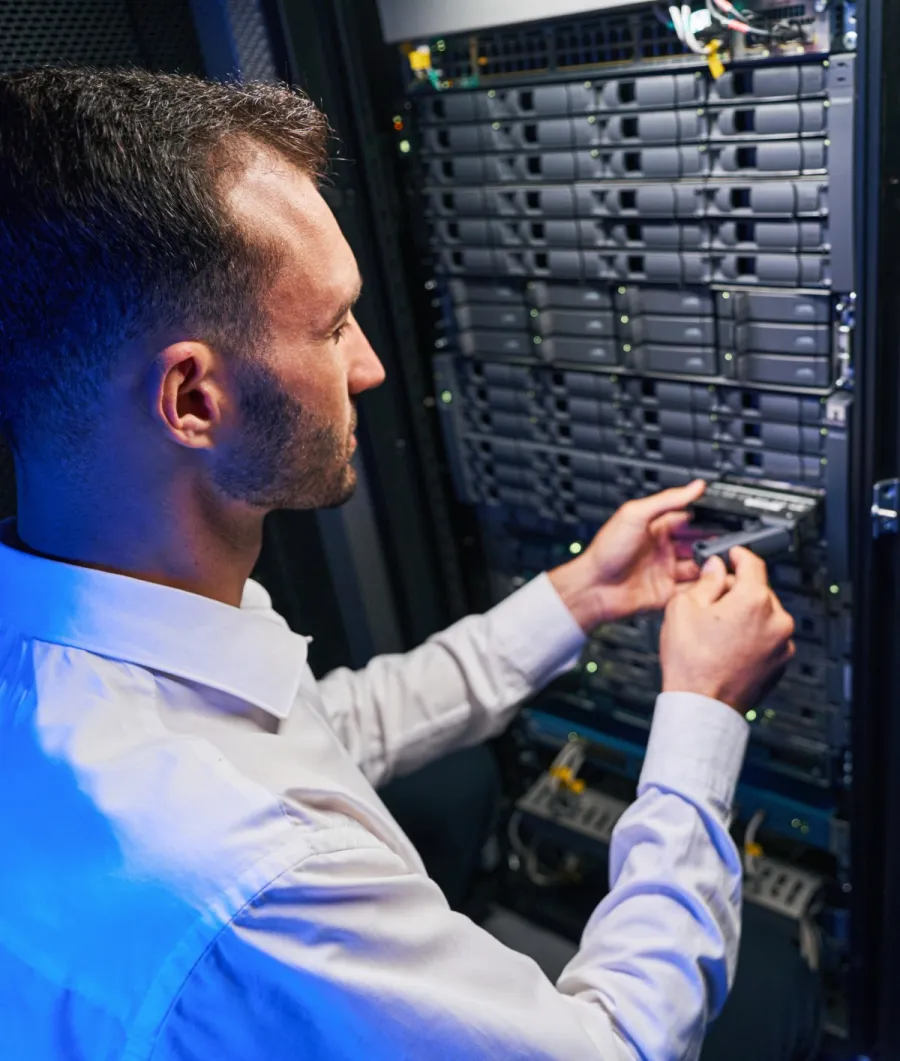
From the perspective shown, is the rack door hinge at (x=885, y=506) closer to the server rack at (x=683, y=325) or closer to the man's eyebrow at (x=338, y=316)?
the server rack at (x=683, y=325)

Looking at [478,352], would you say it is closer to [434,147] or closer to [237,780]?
[434,147]

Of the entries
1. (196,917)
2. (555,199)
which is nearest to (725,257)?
(555,199)

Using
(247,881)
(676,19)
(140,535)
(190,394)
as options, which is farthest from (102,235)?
(676,19)

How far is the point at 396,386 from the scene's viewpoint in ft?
5.90

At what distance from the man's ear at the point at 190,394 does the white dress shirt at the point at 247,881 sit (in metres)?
Result: 0.18

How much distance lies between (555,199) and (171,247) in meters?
0.74

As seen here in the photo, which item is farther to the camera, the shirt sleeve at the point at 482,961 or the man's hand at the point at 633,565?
the man's hand at the point at 633,565

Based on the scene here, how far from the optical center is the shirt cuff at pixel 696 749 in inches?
45.7

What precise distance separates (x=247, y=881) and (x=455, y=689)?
79 cm

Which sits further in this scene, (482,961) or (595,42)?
(595,42)

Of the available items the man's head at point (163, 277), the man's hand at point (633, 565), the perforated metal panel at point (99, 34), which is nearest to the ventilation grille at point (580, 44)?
the perforated metal panel at point (99, 34)

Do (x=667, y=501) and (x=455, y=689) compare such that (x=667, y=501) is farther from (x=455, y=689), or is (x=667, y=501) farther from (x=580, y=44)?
(x=580, y=44)

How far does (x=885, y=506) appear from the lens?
1.30 m

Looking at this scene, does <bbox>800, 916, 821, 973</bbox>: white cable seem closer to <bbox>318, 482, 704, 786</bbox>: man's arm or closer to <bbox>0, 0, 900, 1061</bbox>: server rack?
<bbox>0, 0, 900, 1061</bbox>: server rack
